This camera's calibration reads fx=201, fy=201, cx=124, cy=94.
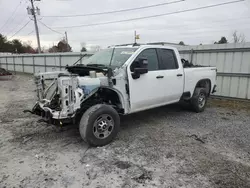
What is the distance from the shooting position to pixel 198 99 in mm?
6293

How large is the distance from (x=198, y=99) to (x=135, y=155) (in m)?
3.52

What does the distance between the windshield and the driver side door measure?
25 centimetres

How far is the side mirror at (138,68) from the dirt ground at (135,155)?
1396 mm

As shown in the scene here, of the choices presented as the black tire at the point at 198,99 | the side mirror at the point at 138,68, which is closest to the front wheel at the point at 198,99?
the black tire at the point at 198,99

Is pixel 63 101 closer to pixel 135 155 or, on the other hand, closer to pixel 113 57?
pixel 135 155

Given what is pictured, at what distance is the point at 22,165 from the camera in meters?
3.29

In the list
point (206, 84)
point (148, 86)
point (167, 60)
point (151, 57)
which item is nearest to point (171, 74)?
point (167, 60)

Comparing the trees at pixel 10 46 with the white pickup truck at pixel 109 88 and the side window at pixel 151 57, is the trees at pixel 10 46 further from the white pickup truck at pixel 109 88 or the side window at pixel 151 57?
the side window at pixel 151 57

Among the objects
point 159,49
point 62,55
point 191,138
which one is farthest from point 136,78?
point 62,55

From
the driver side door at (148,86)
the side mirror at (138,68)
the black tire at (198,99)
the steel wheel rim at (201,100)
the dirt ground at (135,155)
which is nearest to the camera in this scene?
the dirt ground at (135,155)

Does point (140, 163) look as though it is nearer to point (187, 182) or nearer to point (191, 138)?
point (187, 182)

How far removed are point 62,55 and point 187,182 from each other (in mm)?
15454

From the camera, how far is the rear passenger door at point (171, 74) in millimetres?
5137

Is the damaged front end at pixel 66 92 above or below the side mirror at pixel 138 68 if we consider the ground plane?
below
